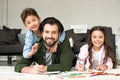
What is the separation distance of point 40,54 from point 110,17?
3364 millimetres

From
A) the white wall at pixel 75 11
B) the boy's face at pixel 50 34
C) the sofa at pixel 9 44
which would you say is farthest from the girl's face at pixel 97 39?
the white wall at pixel 75 11

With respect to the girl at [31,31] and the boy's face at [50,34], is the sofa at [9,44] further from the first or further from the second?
the boy's face at [50,34]

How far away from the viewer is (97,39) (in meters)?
2.05

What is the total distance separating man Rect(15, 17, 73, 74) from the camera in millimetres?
1665

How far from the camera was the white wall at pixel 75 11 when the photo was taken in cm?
490

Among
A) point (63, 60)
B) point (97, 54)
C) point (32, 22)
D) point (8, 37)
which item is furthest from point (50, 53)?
point (8, 37)

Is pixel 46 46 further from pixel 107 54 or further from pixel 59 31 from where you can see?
pixel 107 54

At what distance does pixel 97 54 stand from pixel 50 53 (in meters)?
0.45

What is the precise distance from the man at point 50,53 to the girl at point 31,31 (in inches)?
1.4

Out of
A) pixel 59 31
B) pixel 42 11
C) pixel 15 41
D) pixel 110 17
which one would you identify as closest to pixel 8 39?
pixel 15 41

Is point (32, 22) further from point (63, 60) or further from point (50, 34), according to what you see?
point (63, 60)

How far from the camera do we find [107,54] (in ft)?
6.59


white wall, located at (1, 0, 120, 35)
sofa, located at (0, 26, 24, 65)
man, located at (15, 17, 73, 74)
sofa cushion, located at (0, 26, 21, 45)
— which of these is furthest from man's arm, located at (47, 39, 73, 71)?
white wall, located at (1, 0, 120, 35)

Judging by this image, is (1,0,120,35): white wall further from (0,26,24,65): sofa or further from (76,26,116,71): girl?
(76,26,116,71): girl
